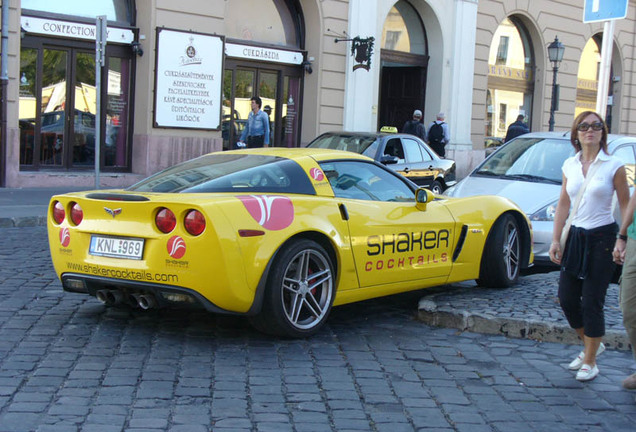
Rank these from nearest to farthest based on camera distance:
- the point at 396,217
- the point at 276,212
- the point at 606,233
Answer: the point at 606,233, the point at 276,212, the point at 396,217

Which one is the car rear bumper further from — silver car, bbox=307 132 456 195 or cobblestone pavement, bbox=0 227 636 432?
silver car, bbox=307 132 456 195

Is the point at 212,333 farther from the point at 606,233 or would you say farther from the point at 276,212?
the point at 606,233

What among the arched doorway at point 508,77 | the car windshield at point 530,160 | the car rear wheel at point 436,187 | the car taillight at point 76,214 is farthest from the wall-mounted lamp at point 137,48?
the arched doorway at point 508,77

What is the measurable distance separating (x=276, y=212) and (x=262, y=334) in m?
0.91

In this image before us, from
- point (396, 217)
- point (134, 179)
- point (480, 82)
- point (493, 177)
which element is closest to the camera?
point (396, 217)

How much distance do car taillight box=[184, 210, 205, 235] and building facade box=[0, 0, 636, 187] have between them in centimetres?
696

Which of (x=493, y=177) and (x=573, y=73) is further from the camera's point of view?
(x=573, y=73)

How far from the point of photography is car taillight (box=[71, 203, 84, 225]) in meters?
5.71

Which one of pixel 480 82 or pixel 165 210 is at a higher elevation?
pixel 480 82

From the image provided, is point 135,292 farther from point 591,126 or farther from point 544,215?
point 544,215

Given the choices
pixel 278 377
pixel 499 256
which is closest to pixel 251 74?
pixel 499 256

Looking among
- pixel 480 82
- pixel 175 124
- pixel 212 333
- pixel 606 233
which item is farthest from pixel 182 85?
pixel 606 233

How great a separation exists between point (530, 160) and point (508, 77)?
18.3 meters

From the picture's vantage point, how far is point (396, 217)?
6.42m
